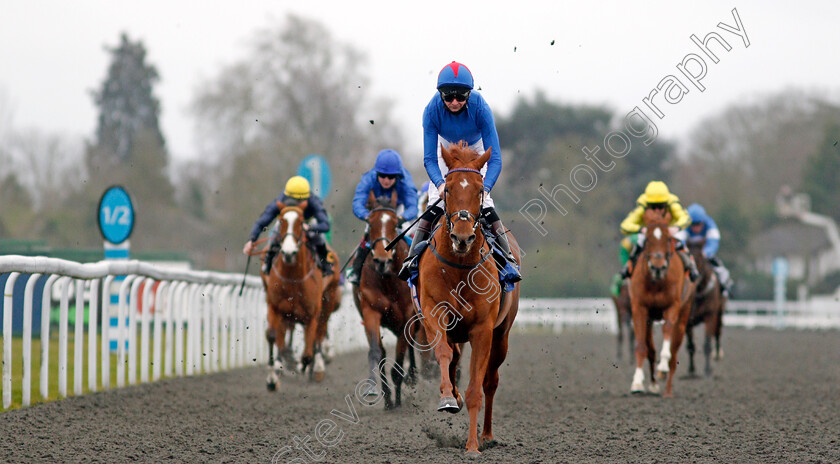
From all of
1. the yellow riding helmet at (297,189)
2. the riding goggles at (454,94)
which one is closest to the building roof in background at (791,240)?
the yellow riding helmet at (297,189)

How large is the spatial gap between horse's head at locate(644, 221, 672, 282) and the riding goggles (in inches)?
190

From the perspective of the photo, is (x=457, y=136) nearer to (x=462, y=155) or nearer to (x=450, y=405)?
(x=462, y=155)

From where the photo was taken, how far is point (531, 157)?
48.2 metres

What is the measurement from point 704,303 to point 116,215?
807 centimetres

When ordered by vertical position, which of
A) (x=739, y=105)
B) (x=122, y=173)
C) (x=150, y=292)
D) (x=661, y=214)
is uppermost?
(x=739, y=105)

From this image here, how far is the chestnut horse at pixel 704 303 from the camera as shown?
13.9 m

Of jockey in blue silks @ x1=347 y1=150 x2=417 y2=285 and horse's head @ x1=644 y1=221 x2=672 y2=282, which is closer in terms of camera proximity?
jockey in blue silks @ x1=347 y1=150 x2=417 y2=285

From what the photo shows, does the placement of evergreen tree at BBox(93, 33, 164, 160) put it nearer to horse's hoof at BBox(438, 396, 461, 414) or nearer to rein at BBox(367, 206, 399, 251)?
rein at BBox(367, 206, 399, 251)

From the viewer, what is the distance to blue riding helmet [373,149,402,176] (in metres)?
9.45

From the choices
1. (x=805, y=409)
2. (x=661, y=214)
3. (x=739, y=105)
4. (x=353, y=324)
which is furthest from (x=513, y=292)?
(x=739, y=105)

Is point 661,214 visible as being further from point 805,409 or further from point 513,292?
point 513,292

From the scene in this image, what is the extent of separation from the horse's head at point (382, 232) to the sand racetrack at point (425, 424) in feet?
4.21

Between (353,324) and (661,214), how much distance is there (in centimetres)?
1010

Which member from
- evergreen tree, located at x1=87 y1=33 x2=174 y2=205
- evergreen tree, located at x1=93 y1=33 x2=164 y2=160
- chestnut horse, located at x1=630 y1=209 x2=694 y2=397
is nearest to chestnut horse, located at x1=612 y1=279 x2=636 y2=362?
chestnut horse, located at x1=630 y1=209 x2=694 y2=397
